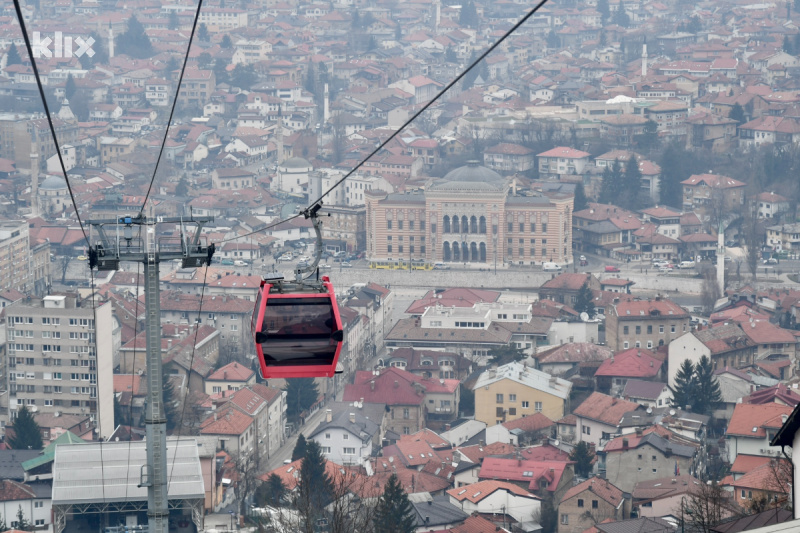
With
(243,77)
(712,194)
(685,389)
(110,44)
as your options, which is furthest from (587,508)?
(110,44)

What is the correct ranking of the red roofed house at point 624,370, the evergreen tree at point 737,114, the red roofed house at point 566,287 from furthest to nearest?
the evergreen tree at point 737,114
the red roofed house at point 566,287
the red roofed house at point 624,370

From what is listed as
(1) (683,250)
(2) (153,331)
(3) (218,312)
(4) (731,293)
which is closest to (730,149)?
(1) (683,250)

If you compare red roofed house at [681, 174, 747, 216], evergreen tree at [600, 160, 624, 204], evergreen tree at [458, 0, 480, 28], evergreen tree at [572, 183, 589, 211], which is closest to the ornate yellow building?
evergreen tree at [572, 183, 589, 211]

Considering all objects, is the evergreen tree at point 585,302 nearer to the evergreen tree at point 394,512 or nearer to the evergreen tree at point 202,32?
the evergreen tree at point 394,512

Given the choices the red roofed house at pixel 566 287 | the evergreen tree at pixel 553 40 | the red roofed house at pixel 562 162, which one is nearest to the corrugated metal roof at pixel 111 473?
the red roofed house at pixel 566 287

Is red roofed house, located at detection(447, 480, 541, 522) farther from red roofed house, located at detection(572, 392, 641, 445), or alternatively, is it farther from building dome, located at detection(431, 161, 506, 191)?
building dome, located at detection(431, 161, 506, 191)

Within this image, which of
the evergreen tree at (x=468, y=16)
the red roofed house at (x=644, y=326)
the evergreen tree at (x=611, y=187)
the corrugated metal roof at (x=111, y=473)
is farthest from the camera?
the evergreen tree at (x=468, y=16)
